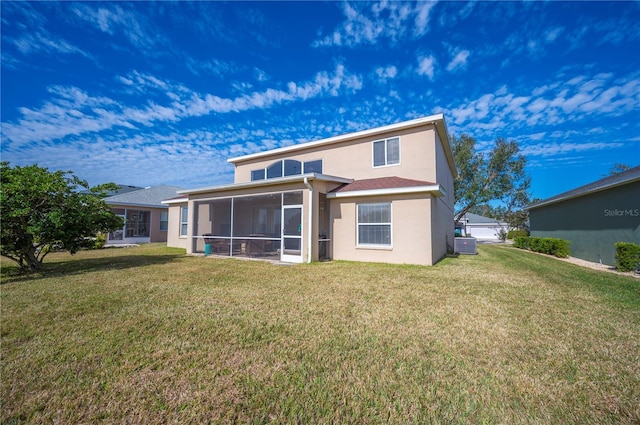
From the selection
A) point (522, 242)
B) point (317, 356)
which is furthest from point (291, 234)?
point (522, 242)

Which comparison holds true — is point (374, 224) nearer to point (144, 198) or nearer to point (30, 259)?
point (30, 259)

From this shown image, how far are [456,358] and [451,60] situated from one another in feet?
45.3

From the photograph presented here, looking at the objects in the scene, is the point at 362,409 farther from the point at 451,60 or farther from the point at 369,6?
Result: the point at 451,60

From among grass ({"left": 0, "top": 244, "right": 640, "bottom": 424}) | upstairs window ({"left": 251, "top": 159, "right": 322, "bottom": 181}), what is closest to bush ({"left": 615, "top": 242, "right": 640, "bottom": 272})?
grass ({"left": 0, "top": 244, "right": 640, "bottom": 424})

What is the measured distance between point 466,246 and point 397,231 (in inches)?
271

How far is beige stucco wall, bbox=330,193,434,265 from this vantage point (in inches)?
372

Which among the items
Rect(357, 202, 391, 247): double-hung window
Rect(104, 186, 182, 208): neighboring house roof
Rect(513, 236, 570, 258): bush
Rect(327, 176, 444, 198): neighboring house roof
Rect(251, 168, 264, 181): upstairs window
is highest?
Rect(251, 168, 264, 181): upstairs window

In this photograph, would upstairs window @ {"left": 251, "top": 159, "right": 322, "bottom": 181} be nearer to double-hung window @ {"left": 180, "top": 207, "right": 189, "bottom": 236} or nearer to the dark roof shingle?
the dark roof shingle

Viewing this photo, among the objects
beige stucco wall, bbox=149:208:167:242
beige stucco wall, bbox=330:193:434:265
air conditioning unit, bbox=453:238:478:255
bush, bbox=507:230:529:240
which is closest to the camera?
beige stucco wall, bbox=330:193:434:265

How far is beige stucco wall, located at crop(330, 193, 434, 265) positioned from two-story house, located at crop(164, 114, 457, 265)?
1.3 inches

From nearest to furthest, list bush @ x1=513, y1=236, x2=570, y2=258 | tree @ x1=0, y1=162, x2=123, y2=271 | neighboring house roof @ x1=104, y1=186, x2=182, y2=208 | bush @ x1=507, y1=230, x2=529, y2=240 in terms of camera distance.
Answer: tree @ x1=0, y1=162, x2=123, y2=271 < bush @ x1=513, y1=236, x2=570, y2=258 < neighboring house roof @ x1=104, y1=186, x2=182, y2=208 < bush @ x1=507, y1=230, x2=529, y2=240

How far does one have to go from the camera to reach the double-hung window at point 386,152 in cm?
1177

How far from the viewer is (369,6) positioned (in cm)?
950

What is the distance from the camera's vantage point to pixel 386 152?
39.4 feet
